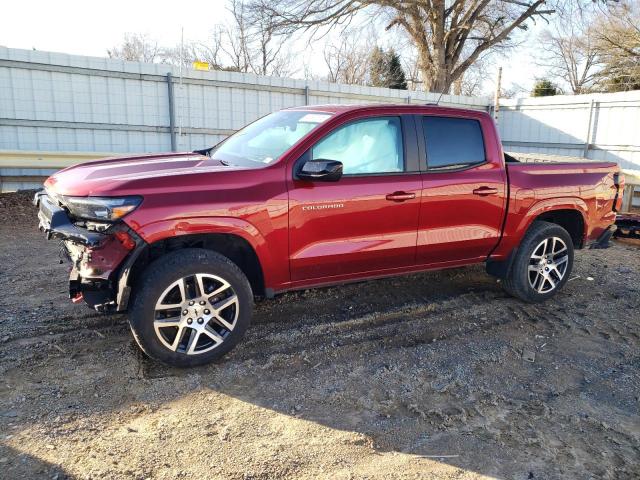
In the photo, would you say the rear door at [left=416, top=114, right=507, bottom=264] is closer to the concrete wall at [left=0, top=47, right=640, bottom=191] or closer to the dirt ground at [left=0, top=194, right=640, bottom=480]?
the dirt ground at [left=0, top=194, right=640, bottom=480]

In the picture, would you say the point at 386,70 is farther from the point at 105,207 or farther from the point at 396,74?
the point at 105,207

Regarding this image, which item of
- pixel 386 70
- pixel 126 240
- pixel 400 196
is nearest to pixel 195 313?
pixel 126 240

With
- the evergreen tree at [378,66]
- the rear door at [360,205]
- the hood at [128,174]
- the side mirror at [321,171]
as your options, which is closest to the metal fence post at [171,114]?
the hood at [128,174]

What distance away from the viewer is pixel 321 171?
3.72 m

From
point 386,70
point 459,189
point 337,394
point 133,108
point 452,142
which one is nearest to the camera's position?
point 337,394

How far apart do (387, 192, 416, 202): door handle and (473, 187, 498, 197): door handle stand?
72 cm

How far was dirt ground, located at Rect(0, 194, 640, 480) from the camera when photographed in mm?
2766

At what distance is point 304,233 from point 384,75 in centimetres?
3127

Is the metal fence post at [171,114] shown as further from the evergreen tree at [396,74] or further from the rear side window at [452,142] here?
the evergreen tree at [396,74]

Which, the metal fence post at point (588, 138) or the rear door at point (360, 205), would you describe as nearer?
the rear door at point (360, 205)

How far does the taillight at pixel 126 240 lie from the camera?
10.9 feet

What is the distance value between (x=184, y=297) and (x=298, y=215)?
102cm

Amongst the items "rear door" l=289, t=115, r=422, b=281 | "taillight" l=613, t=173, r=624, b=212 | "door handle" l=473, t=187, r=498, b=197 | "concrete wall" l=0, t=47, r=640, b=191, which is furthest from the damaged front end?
"concrete wall" l=0, t=47, r=640, b=191

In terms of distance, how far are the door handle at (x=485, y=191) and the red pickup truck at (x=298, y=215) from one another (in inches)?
0.8
